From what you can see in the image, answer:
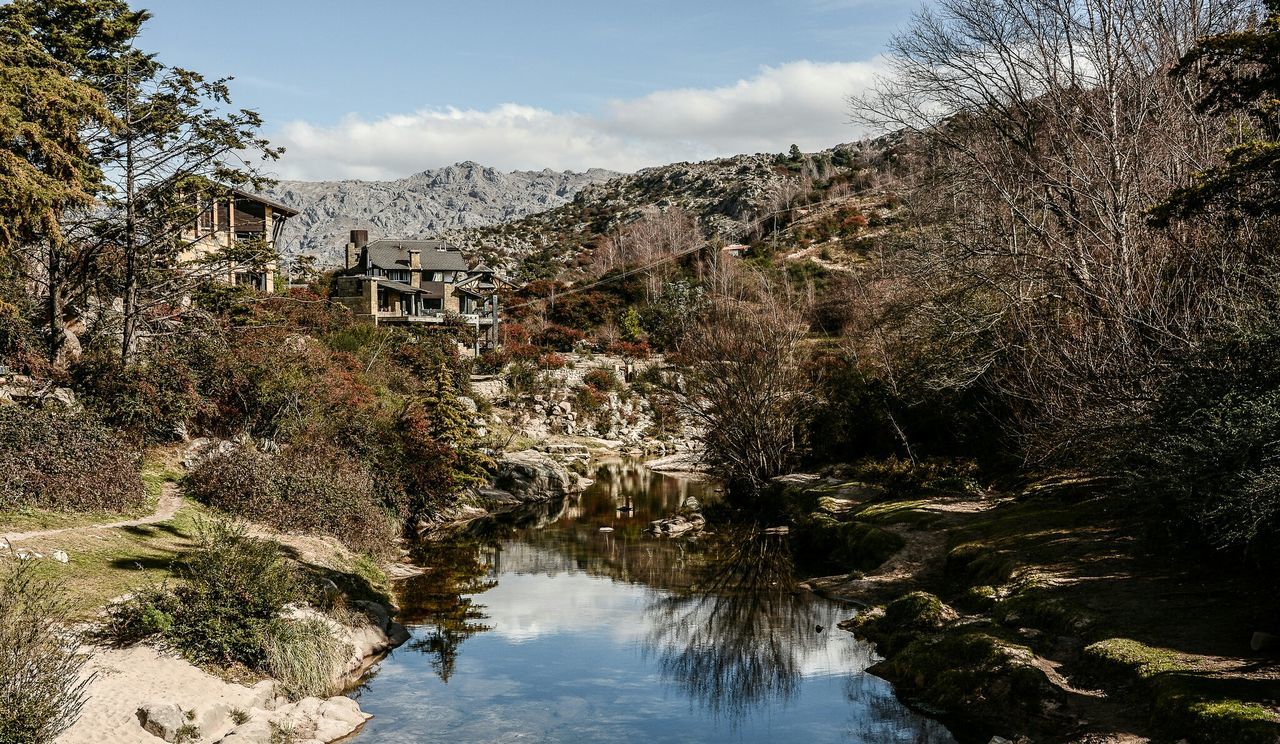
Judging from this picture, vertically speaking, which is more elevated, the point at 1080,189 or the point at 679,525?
the point at 1080,189

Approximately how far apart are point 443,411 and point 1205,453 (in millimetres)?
22095

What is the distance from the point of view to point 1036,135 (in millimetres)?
23578

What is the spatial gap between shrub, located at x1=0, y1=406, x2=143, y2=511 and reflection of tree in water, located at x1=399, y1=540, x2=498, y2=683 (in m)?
6.28

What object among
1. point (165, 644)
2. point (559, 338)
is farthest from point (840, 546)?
point (559, 338)

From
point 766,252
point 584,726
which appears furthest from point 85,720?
point 766,252

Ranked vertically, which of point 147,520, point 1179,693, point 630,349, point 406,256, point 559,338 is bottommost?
point 1179,693

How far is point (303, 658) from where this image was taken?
14.1 metres

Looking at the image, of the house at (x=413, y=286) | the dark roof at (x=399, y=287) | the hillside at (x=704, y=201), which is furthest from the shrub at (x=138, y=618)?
the hillside at (x=704, y=201)

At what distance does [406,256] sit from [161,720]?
57.8 m

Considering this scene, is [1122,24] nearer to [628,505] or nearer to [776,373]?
[776,373]

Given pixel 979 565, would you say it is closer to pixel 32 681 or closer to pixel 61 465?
pixel 32 681

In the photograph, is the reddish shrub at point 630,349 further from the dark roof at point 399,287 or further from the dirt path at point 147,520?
the dirt path at point 147,520

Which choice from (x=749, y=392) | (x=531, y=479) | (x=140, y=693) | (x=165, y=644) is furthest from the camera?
(x=531, y=479)

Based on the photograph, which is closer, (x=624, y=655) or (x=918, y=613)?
(x=918, y=613)
